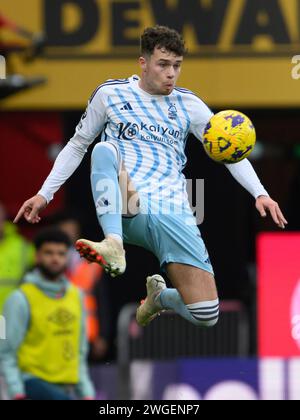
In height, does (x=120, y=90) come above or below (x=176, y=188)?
above

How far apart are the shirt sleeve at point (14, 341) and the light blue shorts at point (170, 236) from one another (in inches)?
171

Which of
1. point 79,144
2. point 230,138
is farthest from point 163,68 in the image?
point 79,144

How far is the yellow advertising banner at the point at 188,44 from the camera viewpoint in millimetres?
17969

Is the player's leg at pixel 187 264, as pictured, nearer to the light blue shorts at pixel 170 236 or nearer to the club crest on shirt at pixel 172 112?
the light blue shorts at pixel 170 236

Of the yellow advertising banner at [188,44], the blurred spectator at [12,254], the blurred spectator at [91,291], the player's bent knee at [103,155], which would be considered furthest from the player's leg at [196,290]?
the yellow advertising banner at [188,44]

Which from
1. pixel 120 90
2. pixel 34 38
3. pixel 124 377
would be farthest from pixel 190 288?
pixel 34 38

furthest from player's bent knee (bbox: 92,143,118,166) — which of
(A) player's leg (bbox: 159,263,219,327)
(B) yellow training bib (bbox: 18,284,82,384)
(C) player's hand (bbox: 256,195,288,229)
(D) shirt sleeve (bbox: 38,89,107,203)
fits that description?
(B) yellow training bib (bbox: 18,284,82,384)

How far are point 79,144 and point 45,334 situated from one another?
14.6ft

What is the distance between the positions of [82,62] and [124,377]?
4.56 metres

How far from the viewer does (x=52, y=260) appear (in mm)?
14211

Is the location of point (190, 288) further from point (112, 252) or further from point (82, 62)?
point (82, 62)

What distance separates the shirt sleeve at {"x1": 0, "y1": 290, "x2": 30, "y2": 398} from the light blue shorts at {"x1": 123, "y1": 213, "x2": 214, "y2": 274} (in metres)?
4.33

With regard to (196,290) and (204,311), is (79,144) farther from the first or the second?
(204,311)
